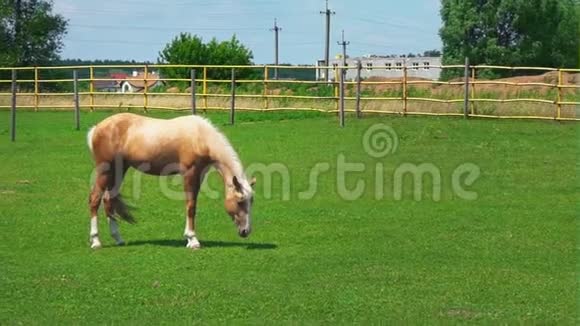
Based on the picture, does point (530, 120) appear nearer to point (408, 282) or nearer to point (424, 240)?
point (424, 240)

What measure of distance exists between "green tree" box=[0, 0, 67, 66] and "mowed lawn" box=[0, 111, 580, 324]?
3888 cm

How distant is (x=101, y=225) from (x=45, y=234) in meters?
0.99

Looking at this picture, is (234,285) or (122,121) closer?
(234,285)

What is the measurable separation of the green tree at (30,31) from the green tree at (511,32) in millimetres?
22541

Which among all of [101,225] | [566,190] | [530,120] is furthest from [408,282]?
[530,120]

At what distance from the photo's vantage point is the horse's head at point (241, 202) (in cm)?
1022

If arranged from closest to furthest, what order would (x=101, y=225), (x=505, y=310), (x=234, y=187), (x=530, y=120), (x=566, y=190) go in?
(x=505, y=310)
(x=234, y=187)
(x=101, y=225)
(x=566, y=190)
(x=530, y=120)

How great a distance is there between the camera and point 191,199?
1042cm

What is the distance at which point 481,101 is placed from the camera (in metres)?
26.2

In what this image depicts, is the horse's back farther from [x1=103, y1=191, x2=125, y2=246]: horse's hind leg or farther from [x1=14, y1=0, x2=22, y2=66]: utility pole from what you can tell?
[x1=14, y1=0, x2=22, y2=66]: utility pole

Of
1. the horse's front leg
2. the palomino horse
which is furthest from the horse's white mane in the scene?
the horse's front leg

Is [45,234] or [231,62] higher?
[231,62]

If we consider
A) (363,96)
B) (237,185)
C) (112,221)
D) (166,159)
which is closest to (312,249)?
(237,185)
